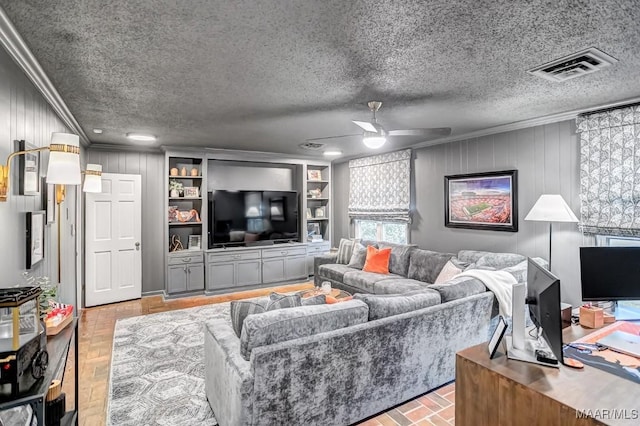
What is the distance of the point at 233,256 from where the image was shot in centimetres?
611

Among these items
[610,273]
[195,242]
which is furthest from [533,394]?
[195,242]

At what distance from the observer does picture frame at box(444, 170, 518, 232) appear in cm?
429

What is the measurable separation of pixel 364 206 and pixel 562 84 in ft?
13.5

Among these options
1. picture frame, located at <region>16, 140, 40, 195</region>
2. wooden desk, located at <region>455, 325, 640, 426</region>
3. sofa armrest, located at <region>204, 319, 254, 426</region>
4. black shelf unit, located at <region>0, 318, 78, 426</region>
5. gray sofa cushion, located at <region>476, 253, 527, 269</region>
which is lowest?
sofa armrest, located at <region>204, 319, 254, 426</region>

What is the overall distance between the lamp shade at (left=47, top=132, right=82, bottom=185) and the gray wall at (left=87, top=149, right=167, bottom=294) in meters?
3.69

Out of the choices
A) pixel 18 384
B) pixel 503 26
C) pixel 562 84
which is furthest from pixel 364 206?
pixel 18 384

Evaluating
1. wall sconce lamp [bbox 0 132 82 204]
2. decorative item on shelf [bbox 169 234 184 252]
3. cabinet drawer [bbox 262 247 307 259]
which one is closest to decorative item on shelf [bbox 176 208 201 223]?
decorative item on shelf [bbox 169 234 184 252]

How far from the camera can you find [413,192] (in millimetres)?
5707

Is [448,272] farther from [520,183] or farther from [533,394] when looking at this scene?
[533,394]

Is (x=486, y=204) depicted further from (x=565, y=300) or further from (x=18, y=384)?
(x=18, y=384)

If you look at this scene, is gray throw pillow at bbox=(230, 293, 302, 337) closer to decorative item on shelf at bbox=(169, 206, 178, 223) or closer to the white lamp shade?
the white lamp shade

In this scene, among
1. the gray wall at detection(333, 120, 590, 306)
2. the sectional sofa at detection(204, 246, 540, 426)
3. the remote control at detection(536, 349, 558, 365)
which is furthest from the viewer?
the gray wall at detection(333, 120, 590, 306)

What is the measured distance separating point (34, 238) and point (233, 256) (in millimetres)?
3829

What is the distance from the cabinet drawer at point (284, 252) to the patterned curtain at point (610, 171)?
182 inches
